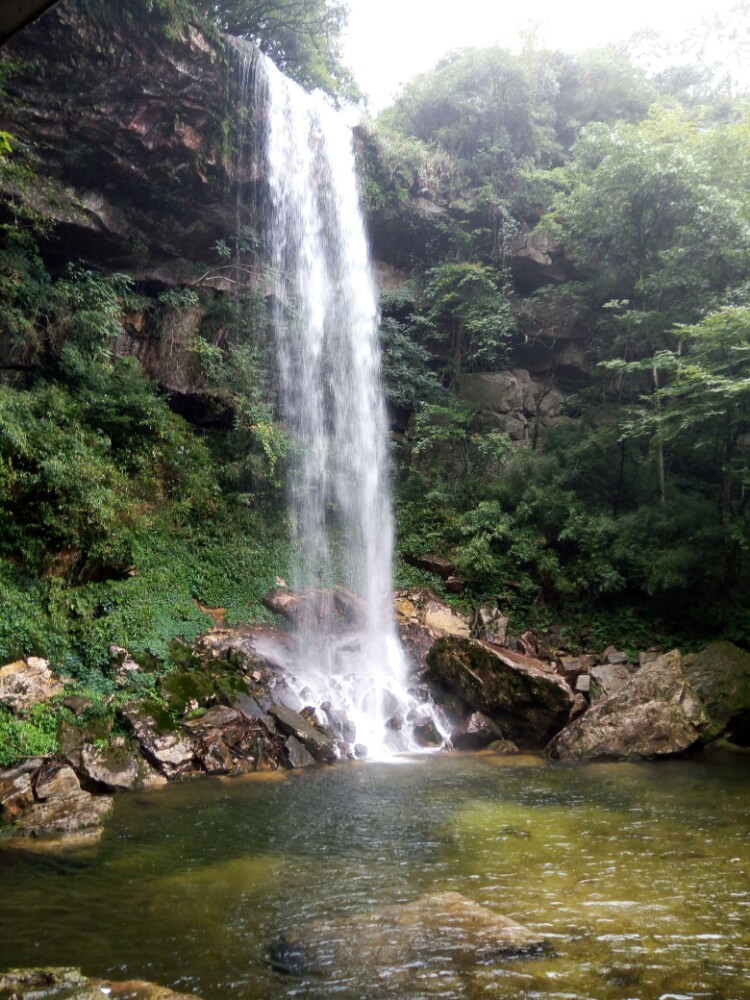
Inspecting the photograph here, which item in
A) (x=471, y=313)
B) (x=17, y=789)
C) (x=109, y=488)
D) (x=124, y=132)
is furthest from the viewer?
(x=471, y=313)

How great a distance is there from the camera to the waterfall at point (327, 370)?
1575 centimetres

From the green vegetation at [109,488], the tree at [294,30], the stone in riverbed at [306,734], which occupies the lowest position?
the stone in riverbed at [306,734]

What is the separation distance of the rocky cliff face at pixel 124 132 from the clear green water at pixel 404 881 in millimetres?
13786

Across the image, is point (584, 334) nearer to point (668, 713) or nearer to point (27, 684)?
point (668, 713)

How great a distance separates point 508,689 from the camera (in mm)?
11344

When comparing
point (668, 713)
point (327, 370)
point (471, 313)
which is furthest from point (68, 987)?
point (471, 313)

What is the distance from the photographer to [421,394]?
20.6m

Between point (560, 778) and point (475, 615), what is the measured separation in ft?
21.4

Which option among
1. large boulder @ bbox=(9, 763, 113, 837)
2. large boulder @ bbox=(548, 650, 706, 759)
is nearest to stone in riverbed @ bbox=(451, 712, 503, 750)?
large boulder @ bbox=(548, 650, 706, 759)

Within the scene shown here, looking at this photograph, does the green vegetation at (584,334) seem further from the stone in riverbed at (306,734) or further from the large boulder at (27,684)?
the large boulder at (27,684)

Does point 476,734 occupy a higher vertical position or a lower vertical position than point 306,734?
lower

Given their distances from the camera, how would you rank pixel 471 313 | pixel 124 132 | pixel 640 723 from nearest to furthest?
pixel 640 723 < pixel 124 132 < pixel 471 313

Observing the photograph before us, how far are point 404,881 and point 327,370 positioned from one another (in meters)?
15.4

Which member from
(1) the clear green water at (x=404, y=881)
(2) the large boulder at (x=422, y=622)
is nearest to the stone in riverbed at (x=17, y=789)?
(1) the clear green water at (x=404, y=881)
